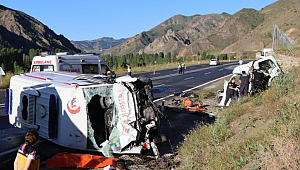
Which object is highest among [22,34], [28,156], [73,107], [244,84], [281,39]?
[22,34]

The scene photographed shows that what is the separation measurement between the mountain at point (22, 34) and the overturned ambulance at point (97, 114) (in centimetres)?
13330

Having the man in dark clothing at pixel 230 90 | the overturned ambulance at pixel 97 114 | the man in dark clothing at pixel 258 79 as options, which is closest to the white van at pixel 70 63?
the overturned ambulance at pixel 97 114

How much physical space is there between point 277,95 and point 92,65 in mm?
7664

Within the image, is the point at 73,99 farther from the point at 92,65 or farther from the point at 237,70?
the point at 237,70

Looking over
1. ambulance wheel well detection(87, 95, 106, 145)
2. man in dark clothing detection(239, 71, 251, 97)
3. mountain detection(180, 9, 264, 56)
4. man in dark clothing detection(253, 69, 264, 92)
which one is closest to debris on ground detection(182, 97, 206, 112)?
man in dark clothing detection(239, 71, 251, 97)

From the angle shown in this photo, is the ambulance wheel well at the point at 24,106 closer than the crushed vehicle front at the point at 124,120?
No

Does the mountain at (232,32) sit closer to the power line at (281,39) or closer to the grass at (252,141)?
the power line at (281,39)

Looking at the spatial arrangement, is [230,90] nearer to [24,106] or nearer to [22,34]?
[24,106]

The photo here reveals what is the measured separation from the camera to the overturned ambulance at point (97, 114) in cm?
667

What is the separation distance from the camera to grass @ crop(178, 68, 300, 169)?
13.8 feet

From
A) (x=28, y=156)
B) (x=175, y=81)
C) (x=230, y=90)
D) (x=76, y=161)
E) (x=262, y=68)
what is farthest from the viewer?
(x=175, y=81)

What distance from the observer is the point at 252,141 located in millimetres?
5340

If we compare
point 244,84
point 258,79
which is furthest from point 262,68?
point 244,84

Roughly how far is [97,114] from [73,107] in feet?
3.33
